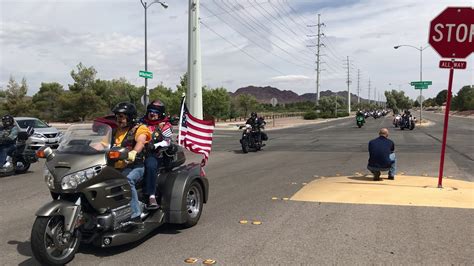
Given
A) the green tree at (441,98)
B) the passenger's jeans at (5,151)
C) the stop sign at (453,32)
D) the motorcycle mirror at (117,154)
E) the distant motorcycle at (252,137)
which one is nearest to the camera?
the motorcycle mirror at (117,154)

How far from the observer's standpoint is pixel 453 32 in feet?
27.8

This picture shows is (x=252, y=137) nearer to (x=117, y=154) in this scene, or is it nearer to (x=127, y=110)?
(x=127, y=110)

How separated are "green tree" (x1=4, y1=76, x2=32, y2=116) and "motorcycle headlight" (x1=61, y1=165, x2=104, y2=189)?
55.2 metres

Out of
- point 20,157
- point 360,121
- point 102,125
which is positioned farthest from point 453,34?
point 360,121

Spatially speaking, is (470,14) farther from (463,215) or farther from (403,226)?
(403,226)

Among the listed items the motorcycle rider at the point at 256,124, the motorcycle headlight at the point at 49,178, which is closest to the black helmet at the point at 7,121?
the motorcycle headlight at the point at 49,178

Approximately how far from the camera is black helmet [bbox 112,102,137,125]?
552 cm

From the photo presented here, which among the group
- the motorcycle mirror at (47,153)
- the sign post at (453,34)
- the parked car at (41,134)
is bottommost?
the parked car at (41,134)

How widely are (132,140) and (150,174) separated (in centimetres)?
48

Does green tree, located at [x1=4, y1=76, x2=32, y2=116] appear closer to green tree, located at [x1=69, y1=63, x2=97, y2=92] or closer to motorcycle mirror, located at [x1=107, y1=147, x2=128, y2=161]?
green tree, located at [x1=69, y1=63, x2=97, y2=92]

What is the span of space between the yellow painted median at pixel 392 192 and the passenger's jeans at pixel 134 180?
3508 millimetres

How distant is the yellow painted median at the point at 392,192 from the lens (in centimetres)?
773

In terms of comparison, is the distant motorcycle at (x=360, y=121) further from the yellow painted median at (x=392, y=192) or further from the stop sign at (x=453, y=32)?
the stop sign at (x=453, y=32)

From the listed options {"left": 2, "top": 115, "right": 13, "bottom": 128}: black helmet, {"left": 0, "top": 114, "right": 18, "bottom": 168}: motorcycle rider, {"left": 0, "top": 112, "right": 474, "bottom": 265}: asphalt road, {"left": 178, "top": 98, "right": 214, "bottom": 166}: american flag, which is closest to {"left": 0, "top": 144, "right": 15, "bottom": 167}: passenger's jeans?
{"left": 0, "top": 114, "right": 18, "bottom": 168}: motorcycle rider
